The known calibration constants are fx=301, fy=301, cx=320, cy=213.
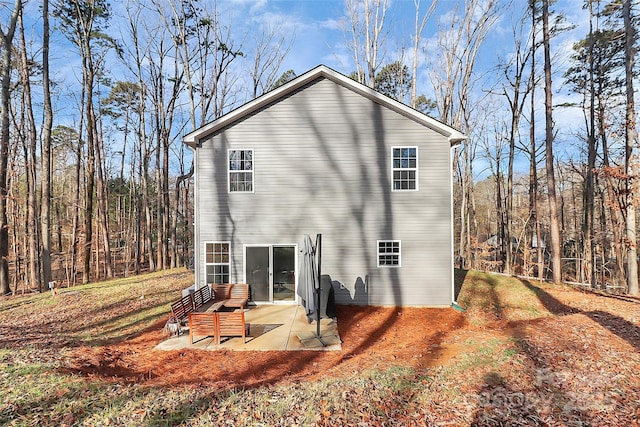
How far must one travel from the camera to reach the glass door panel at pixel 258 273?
10188 mm

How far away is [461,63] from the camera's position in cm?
1816

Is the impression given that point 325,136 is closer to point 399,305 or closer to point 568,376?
point 399,305

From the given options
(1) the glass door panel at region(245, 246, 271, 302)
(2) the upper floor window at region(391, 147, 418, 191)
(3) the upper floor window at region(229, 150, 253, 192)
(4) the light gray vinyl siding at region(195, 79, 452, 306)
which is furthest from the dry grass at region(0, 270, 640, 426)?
(3) the upper floor window at region(229, 150, 253, 192)

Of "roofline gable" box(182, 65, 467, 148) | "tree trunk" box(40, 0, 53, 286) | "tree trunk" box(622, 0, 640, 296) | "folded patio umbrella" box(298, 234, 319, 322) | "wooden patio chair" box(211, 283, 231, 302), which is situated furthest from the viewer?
"tree trunk" box(40, 0, 53, 286)

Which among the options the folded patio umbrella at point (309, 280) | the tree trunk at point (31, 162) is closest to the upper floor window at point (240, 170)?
the folded patio umbrella at point (309, 280)

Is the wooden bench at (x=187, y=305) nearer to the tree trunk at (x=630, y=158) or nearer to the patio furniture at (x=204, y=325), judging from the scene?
the patio furniture at (x=204, y=325)

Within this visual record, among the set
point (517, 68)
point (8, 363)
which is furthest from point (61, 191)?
point (517, 68)

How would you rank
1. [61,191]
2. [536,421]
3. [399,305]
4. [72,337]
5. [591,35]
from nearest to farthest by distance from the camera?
[536,421] < [72,337] < [399,305] < [591,35] < [61,191]

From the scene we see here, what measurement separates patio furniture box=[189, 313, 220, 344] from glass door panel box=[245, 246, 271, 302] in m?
3.19

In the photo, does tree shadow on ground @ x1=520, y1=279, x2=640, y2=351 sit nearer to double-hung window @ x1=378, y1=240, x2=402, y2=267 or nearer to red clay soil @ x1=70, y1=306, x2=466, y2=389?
red clay soil @ x1=70, y1=306, x2=466, y2=389

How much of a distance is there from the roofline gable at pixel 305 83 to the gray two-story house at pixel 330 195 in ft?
0.15

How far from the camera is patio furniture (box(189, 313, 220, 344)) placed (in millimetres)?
6938

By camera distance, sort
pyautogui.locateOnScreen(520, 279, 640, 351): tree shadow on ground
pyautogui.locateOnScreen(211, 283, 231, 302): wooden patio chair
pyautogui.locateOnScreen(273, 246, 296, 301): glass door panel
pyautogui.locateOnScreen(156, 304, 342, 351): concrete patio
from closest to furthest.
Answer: pyautogui.locateOnScreen(520, 279, 640, 351): tree shadow on ground < pyautogui.locateOnScreen(156, 304, 342, 351): concrete patio < pyautogui.locateOnScreen(211, 283, 231, 302): wooden patio chair < pyautogui.locateOnScreen(273, 246, 296, 301): glass door panel

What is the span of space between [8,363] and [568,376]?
30.7ft
